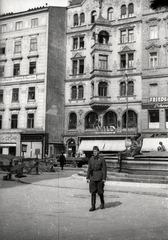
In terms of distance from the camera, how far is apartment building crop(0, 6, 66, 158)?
134 ft

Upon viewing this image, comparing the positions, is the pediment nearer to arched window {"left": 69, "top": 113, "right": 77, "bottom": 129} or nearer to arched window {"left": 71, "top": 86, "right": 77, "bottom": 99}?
arched window {"left": 71, "top": 86, "right": 77, "bottom": 99}

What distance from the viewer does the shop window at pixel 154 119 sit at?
37744 mm

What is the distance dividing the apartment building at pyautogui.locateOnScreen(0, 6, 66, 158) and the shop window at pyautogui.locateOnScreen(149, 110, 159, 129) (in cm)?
1157

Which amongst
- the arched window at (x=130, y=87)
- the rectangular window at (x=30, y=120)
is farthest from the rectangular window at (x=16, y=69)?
the arched window at (x=130, y=87)

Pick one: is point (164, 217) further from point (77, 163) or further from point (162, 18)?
point (162, 18)

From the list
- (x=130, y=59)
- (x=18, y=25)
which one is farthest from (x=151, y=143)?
(x=18, y=25)

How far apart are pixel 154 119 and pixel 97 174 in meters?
30.0

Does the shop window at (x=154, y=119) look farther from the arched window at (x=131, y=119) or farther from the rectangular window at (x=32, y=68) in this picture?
the rectangular window at (x=32, y=68)

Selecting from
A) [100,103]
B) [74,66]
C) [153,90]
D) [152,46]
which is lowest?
[100,103]

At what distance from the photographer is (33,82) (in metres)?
42.2

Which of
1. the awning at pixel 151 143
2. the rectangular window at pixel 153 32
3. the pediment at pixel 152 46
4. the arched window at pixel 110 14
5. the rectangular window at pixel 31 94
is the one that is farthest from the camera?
the rectangular window at pixel 31 94

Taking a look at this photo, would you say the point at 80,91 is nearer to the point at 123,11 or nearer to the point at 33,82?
the point at 33,82

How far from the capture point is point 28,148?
41031mm

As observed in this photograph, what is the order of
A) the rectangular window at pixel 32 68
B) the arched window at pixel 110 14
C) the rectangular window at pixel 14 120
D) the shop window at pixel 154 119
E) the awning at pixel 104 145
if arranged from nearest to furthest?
1. the shop window at pixel 154 119
2. the awning at pixel 104 145
3. the arched window at pixel 110 14
4. the rectangular window at pixel 14 120
5. the rectangular window at pixel 32 68
